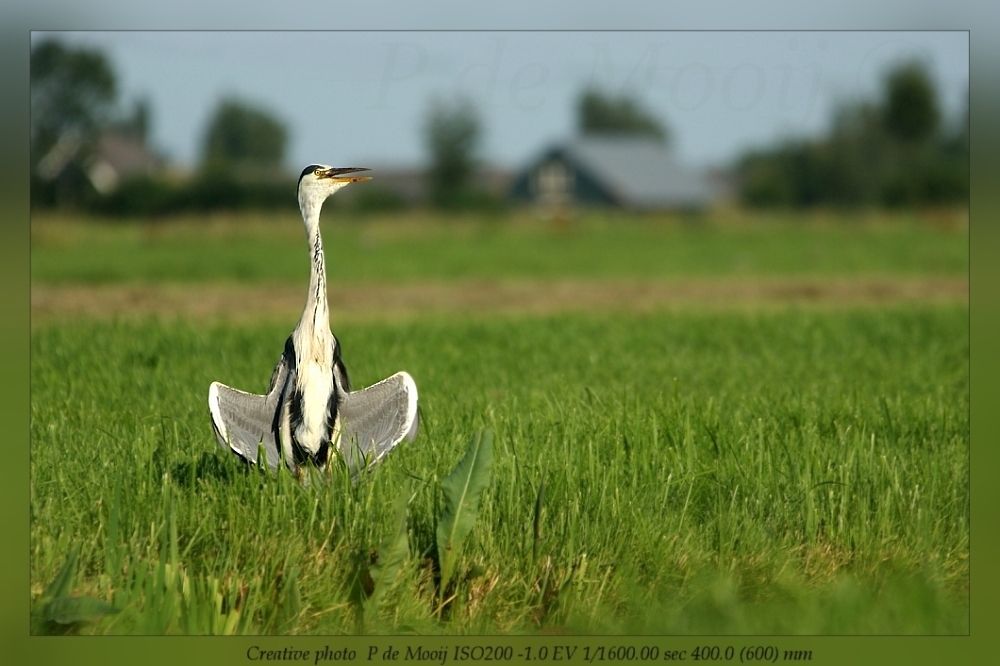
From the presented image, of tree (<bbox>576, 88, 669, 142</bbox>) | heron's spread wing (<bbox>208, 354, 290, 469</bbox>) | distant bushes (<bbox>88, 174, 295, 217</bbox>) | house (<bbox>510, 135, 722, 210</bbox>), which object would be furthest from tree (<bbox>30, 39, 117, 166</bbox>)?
tree (<bbox>576, 88, 669, 142</bbox>)

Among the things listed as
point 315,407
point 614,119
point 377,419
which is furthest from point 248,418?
point 614,119

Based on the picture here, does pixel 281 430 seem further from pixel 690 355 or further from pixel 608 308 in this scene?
pixel 608 308

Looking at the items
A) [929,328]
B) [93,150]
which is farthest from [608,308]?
[93,150]

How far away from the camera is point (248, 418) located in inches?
225

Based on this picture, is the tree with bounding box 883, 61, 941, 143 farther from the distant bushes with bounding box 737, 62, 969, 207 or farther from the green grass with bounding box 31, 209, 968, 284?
the green grass with bounding box 31, 209, 968, 284

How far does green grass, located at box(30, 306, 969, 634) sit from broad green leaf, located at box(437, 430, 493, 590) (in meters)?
0.15

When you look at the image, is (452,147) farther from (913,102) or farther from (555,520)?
(555,520)

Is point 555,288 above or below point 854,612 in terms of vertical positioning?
above

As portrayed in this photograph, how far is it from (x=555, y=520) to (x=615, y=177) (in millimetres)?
69650

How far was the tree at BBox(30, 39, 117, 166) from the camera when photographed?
134 ft

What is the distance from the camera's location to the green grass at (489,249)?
21203 millimetres

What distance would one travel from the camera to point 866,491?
5.81m

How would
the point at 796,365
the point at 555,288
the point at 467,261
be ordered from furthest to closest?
the point at 467,261 < the point at 555,288 < the point at 796,365

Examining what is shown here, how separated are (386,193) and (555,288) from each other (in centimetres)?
3179
